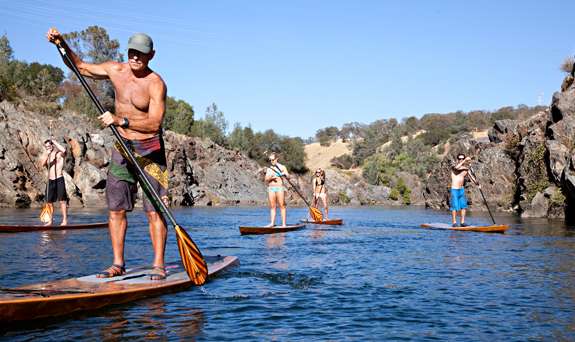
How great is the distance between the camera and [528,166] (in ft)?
95.1

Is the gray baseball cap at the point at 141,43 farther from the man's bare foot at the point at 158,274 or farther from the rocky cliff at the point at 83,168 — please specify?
the rocky cliff at the point at 83,168

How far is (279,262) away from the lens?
30.6 ft

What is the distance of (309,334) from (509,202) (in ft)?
107

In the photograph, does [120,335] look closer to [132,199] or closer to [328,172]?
[132,199]

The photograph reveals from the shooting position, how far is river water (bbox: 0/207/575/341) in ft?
16.3

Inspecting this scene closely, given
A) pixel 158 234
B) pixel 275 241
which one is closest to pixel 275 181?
pixel 275 241

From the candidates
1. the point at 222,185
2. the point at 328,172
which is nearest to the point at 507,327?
the point at 222,185

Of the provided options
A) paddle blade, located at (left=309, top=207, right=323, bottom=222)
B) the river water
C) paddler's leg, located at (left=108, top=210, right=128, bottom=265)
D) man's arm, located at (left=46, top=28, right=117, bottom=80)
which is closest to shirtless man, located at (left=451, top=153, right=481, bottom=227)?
paddle blade, located at (left=309, top=207, right=323, bottom=222)

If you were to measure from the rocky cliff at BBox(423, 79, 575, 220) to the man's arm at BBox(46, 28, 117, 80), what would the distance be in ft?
59.2

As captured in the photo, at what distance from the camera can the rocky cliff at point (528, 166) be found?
75.6 ft

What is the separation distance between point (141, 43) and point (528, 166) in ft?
86.6

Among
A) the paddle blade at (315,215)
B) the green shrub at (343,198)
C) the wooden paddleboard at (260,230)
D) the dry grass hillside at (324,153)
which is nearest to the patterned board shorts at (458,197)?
the paddle blade at (315,215)

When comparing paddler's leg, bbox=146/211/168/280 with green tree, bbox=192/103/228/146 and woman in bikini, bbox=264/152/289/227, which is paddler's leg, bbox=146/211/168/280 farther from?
green tree, bbox=192/103/228/146

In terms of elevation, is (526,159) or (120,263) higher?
(526,159)
